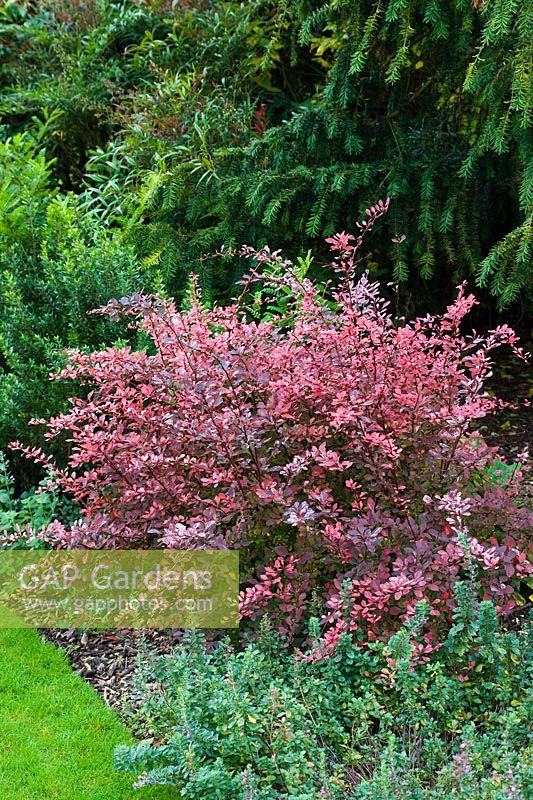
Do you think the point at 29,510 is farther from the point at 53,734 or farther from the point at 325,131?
the point at 325,131

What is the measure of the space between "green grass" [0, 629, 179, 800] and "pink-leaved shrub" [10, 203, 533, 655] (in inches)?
19.1

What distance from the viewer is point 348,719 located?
268cm

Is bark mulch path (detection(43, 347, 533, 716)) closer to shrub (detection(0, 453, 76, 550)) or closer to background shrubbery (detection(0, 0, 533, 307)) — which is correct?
shrub (detection(0, 453, 76, 550))

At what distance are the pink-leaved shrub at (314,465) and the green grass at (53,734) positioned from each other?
485 mm

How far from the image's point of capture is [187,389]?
3.14 meters

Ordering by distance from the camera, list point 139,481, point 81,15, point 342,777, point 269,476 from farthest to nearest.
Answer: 1. point 81,15
2. point 139,481
3. point 269,476
4. point 342,777

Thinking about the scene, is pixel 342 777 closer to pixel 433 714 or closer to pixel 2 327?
pixel 433 714

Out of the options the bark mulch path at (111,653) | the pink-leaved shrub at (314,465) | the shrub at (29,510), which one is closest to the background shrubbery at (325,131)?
the pink-leaved shrub at (314,465)

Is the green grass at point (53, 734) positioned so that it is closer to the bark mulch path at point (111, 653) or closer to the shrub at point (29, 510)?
the bark mulch path at point (111, 653)

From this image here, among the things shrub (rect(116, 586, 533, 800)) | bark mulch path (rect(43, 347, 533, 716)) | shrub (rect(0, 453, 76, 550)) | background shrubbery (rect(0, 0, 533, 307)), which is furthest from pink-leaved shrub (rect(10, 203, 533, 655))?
background shrubbery (rect(0, 0, 533, 307))

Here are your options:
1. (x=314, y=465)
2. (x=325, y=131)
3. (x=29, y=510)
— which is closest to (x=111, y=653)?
(x=29, y=510)

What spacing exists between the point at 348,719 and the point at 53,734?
3.31 ft

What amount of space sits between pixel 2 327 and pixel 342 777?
8.89 ft

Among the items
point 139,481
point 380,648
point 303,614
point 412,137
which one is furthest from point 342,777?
Answer: point 412,137
